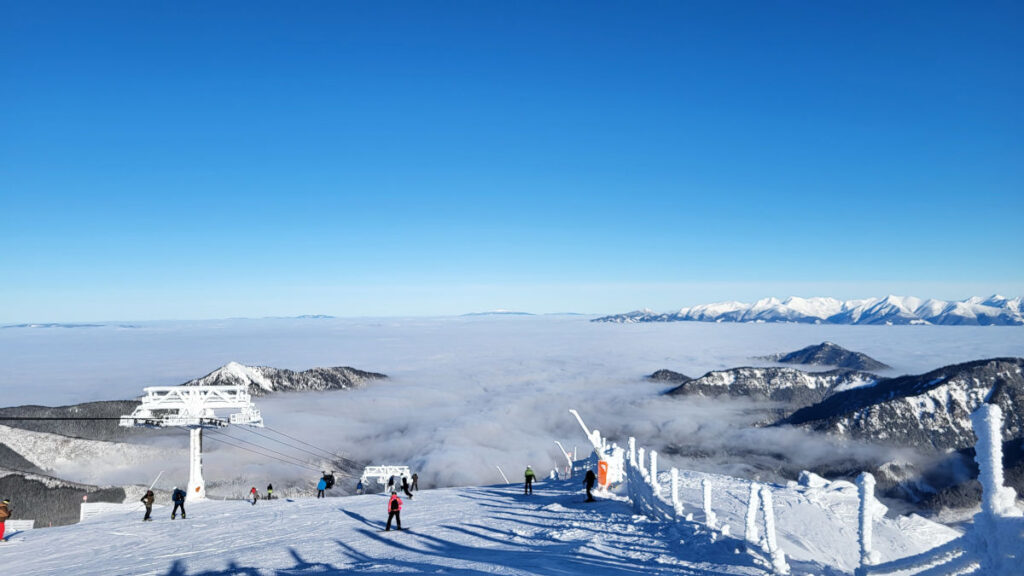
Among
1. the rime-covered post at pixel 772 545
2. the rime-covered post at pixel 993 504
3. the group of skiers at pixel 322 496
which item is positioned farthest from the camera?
the group of skiers at pixel 322 496

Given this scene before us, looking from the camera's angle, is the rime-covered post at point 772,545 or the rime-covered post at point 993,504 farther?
the rime-covered post at point 772,545

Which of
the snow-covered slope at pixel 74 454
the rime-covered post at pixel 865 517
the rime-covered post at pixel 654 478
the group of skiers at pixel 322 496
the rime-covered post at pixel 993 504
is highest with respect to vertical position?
the rime-covered post at pixel 993 504

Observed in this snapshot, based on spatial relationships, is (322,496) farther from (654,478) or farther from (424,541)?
(654,478)

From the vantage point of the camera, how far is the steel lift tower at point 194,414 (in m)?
41.5

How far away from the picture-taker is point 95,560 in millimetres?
20906

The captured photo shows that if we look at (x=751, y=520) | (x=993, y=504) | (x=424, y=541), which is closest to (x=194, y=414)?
(x=424, y=541)

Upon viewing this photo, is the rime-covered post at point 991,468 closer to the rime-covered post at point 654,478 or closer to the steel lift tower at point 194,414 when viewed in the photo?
the rime-covered post at point 654,478

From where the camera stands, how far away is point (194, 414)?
147 feet

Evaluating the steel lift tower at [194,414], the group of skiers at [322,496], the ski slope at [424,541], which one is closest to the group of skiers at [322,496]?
the group of skiers at [322,496]

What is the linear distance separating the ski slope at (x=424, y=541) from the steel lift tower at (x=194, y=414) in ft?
31.3

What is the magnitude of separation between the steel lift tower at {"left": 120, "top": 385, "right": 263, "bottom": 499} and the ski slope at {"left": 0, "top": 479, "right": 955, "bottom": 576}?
9.55 metres

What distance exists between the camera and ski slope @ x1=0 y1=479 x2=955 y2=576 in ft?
51.4

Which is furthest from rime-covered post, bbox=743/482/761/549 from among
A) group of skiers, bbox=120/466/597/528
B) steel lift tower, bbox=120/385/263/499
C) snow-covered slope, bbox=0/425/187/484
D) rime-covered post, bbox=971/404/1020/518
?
snow-covered slope, bbox=0/425/187/484

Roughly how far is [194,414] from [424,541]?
32.7 meters
